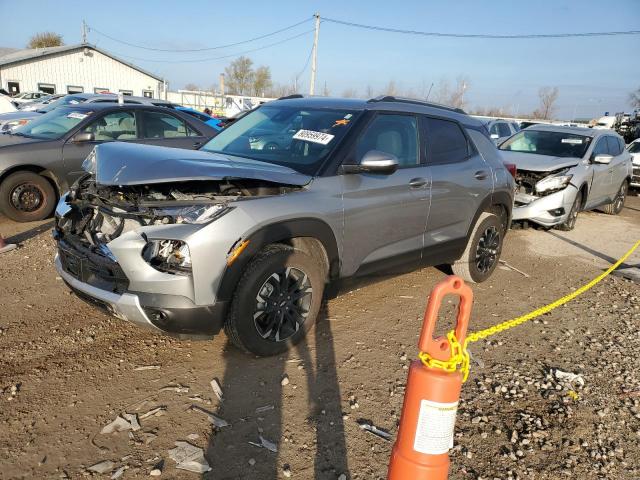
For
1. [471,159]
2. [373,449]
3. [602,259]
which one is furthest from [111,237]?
[602,259]

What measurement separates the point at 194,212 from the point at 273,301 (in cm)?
81

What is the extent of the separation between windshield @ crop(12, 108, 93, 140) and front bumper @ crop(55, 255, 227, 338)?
15.9 ft

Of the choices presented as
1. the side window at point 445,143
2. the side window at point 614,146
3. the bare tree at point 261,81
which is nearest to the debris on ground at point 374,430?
the side window at point 445,143

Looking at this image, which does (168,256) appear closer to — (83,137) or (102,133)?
(83,137)

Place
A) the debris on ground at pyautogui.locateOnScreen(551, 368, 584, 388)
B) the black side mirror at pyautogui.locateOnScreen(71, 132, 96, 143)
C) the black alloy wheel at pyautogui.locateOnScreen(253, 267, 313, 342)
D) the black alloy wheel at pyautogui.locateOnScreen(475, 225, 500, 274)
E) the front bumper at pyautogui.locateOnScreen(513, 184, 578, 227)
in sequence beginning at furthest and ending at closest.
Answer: the front bumper at pyautogui.locateOnScreen(513, 184, 578, 227) < the black side mirror at pyautogui.locateOnScreen(71, 132, 96, 143) < the black alloy wheel at pyautogui.locateOnScreen(475, 225, 500, 274) < the debris on ground at pyautogui.locateOnScreen(551, 368, 584, 388) < the black alloy wheel at pyautogui.locateOnScreen(253, 267, 313, 342)

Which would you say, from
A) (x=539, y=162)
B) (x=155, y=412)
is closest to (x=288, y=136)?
(x=155, y=412)

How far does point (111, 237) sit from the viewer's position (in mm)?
3117

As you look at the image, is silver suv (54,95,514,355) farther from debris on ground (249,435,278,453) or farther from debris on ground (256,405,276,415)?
debris on ground (249,435,278,453)

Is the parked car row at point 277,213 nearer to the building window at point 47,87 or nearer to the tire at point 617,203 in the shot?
the tire at point 617,203

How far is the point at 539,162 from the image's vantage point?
791 centimetres

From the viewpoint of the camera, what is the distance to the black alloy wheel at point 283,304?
10.7 feet

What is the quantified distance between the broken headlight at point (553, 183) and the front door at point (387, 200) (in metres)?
4.16

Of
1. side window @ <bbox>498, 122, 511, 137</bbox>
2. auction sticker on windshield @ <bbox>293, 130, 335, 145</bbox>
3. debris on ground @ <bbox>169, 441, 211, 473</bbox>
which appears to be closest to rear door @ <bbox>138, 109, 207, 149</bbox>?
auction sticker on windshield @ <bbox>293, 130, 335, 145</bbox>

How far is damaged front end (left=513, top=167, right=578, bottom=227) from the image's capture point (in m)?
7.66
